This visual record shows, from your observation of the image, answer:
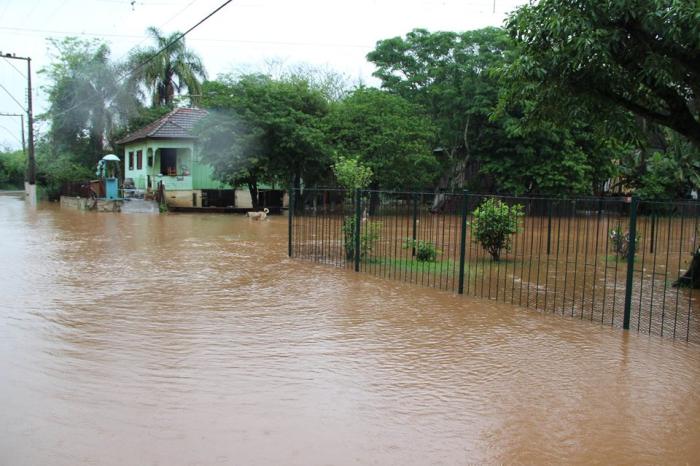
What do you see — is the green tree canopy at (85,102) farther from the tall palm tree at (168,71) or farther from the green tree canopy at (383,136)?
the green tree canopy at (383,136)

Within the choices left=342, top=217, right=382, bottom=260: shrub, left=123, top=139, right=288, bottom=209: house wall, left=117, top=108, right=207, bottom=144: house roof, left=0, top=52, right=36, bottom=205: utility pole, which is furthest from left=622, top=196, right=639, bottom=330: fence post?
left=0, top=52, right=36, bottom=205: utility pole

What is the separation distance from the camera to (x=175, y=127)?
3284cm

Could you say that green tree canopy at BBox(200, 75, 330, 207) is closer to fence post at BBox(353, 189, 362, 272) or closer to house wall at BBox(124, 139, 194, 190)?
house wall at BBox(124, 139, 194, 190)

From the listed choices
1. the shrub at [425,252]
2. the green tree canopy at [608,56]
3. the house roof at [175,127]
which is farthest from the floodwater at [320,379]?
the house roof at [175,127]

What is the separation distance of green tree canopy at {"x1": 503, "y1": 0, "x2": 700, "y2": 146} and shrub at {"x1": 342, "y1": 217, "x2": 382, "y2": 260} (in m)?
3.92

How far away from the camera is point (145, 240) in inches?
656

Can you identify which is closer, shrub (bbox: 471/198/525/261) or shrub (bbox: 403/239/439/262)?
shrub (bbox: 471/198/525/261)

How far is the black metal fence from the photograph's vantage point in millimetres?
8305

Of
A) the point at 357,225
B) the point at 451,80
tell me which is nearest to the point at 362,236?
the point at 357,225

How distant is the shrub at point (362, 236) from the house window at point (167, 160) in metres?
22.9

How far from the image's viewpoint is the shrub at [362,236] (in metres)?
12.3

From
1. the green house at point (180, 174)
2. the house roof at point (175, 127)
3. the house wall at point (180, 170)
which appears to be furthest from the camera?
the house wall at point (180, 170)

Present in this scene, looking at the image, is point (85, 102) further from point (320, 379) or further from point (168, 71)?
point (320, 379)

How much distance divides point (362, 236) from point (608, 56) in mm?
5954
